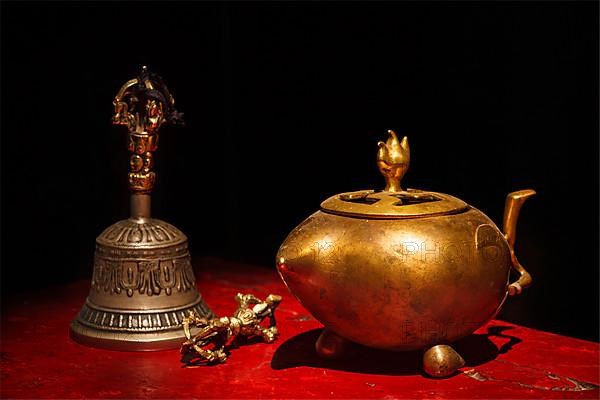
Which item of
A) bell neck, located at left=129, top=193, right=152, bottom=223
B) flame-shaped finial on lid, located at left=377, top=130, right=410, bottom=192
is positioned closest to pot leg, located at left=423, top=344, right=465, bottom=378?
flame-shaped finial on lid, located at left=377, top=130, right=410, bottom=192

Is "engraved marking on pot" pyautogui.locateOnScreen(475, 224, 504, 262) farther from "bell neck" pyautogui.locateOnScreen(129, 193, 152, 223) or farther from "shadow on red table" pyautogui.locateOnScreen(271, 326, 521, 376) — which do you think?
"bell neck" pyautogui.locateOnScreen(129, 193, 152, 223)

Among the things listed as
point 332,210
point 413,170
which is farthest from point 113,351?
point 413,170

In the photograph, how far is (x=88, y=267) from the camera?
9.48 ft

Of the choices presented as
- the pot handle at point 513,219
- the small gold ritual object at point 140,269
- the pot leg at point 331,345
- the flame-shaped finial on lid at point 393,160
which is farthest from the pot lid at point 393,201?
the small gold ritual object at point 140,269

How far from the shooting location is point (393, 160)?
1.87 meters

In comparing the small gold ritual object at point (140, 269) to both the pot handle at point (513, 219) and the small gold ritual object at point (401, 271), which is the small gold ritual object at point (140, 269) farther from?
the pot handle at point (513, 219)

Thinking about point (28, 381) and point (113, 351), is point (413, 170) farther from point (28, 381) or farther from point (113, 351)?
point (28, 381)

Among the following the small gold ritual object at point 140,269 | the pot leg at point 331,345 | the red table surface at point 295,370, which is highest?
the small gold ritual object at point 140,269

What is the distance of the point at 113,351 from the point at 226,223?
3.55ft

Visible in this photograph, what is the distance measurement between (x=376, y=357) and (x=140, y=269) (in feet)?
1.72

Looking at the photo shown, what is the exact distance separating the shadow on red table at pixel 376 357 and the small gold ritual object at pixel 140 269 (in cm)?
24

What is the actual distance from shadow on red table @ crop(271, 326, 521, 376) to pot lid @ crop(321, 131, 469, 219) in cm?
29

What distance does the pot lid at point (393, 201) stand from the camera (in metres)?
1.78

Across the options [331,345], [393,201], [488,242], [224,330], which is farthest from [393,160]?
[224,330]
